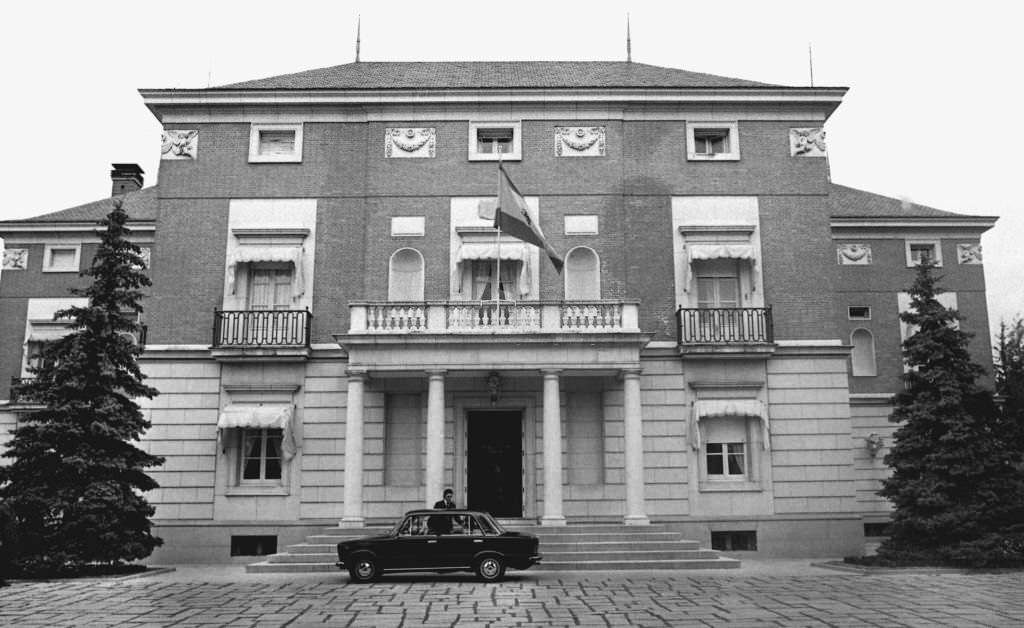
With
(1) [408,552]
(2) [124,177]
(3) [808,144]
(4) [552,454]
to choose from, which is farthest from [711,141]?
(2) [124,177]

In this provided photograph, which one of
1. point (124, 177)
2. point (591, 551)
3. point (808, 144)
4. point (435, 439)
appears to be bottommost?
point (591, 551)

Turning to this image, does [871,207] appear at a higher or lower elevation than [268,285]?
higher

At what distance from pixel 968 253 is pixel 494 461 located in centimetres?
2415

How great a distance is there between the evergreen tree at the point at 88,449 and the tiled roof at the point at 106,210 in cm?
1718

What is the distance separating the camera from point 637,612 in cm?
1335

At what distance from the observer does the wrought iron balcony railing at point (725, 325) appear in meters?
25.3

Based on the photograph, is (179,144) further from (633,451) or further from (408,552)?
(633,451)

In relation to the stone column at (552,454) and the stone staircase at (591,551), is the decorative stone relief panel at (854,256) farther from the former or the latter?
the stone staircase at (591,551)

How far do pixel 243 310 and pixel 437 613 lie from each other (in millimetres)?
14684

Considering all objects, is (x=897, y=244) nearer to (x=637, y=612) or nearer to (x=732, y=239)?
(x=732, y=239)

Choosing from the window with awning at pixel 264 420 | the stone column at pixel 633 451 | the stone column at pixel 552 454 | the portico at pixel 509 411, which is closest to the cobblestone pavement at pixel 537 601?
the stone column at pixel 552 454

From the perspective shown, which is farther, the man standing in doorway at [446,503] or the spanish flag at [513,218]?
the spanish flag at [513,218]

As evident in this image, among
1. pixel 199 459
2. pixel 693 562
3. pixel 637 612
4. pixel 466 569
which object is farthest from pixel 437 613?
pixel 199 459

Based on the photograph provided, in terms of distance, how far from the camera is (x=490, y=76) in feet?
98.0
